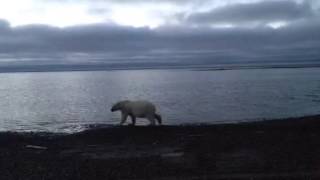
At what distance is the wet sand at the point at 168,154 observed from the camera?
16.5 metres

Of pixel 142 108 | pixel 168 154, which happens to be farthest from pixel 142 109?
pixel 168 154

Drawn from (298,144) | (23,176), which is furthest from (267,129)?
(23,176)

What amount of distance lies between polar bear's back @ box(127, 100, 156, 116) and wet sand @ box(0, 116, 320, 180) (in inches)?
54.7

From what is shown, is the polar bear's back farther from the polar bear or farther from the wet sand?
the wet sand

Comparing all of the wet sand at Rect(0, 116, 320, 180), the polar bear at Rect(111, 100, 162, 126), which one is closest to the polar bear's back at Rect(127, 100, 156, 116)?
the polar bear at Rect(111, 100, 162, 126)

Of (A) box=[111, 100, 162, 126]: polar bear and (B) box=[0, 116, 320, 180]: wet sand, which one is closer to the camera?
(B) box=[0, 116, 320, 180]: wet sand

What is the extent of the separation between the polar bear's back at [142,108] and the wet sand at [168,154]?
139cm

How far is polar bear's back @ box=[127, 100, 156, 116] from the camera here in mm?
29578

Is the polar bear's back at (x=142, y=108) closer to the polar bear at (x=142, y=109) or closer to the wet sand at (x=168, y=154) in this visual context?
the polar bear at (x=142, y=109)

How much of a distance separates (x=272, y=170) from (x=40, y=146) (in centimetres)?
1106

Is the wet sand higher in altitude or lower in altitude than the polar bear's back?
lower

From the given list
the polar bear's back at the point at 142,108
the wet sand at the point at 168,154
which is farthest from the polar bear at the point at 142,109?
the wet sand at the point at 168,154

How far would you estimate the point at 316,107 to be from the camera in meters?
52.4

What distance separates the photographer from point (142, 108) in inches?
1166
